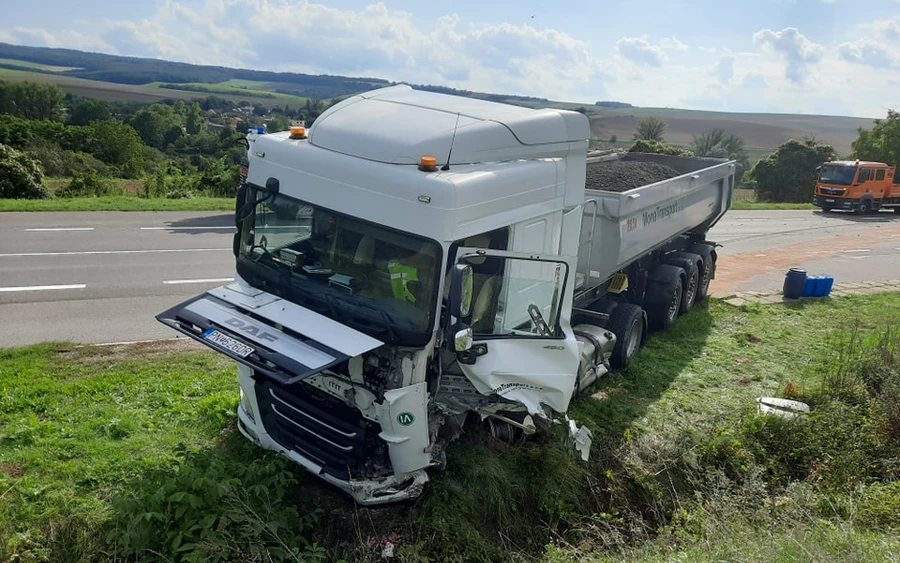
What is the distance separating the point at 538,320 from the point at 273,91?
475 ft

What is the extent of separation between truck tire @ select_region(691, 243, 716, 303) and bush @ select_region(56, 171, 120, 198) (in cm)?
1775

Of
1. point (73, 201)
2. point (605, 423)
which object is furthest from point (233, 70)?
point (605, 423)

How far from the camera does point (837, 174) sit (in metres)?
28.0

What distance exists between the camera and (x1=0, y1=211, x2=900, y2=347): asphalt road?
31.3 feet

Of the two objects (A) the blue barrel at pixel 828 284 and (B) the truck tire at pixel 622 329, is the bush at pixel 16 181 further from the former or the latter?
(A) the blue barrel at pixel 828 284

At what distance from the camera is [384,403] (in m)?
4.80

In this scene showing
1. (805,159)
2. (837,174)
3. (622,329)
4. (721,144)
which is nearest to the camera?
(622,329)

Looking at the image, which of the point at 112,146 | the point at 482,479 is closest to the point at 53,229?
the point at 482,479

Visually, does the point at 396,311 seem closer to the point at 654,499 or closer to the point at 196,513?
the point at 196,513

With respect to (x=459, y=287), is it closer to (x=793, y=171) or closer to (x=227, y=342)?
(x=227, y=342)

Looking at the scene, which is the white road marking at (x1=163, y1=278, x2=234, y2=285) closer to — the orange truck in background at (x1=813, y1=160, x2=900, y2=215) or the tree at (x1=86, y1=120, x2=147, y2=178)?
the orange truck in background at (x1=813, y1=160, x2=900, y2=215)

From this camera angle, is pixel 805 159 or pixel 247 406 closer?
pixel 247 406

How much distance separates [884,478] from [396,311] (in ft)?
15.8

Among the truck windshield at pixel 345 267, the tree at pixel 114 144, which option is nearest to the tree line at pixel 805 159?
the tree at pixel 114 144
